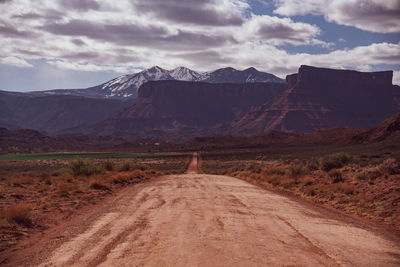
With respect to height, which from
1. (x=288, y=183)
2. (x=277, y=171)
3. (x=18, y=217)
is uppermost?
(x=18, y=217)

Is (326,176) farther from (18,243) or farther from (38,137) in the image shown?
(38,137)

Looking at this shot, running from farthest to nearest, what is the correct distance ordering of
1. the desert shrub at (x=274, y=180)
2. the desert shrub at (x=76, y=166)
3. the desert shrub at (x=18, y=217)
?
the desert shrub at (x=76, y=166), the desert shrub at (x=274, y=180), the desert shrub at (x=18, y=217)

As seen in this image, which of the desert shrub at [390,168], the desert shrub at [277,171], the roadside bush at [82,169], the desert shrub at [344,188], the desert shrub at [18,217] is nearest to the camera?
the desert shrub at [18,217]

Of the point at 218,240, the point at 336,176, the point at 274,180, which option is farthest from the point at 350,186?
the point at 218,240

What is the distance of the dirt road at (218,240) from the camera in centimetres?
612

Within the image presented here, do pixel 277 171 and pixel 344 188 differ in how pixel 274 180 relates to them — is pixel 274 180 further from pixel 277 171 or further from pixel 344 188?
pixel 344 188

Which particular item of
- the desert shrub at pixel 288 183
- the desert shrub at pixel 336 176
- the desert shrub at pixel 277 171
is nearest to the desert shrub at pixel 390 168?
the desert shrub at pixel 336 176

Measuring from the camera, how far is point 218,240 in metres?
7.27

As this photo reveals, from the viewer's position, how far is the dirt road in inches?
241

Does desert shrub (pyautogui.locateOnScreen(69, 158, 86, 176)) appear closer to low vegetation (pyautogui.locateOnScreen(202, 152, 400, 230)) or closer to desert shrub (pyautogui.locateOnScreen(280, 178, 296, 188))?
low vegetation (pyautogui.locateOnScreen(202, 152, 400, 230))

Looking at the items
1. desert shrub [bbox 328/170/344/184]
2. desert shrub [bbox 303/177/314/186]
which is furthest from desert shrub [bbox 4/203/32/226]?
desert shrub [bbox 328/170/344/184]

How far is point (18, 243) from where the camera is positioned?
7844 millimetres

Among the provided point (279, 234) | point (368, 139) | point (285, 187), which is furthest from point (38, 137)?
point (279, 234)

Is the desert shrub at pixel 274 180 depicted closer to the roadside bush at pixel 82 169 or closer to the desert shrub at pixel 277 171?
the desert shrub at pixel 277 171
